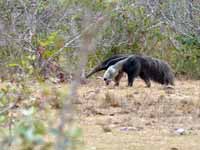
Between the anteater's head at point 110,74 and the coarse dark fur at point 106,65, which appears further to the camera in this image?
the coarse dark fur at point 106,65

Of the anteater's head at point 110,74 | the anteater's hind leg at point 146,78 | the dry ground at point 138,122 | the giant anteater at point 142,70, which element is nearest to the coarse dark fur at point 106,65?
the giant anteater at point 142,70

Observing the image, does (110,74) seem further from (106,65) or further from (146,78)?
(146,78)

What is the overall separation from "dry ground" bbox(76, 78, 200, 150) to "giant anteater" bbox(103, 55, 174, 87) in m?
2.64

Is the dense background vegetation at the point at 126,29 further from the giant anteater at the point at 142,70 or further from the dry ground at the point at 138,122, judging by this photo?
the dry ground at the point at 138,122

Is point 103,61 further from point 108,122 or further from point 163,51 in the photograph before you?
point 108,122

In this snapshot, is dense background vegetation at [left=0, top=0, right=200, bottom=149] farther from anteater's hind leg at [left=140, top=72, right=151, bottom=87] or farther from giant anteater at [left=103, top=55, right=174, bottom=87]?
anteater's hind leg at [left=140, top=72, right=151, bottom=87]

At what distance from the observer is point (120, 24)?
17.7 m

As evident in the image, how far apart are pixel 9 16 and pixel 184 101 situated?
5.65m

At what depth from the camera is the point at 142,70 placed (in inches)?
Answer: 620

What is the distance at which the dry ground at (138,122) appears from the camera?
757 centimetres

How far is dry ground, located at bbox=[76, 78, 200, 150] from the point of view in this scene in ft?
24.8

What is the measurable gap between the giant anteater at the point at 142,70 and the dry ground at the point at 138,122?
2.64 m

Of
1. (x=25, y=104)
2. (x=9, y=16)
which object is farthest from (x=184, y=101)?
(x=9, y=16)

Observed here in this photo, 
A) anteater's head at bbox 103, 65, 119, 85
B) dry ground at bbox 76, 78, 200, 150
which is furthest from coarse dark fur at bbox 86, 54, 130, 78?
dry ground at bbox 76, 78, 200, 150
